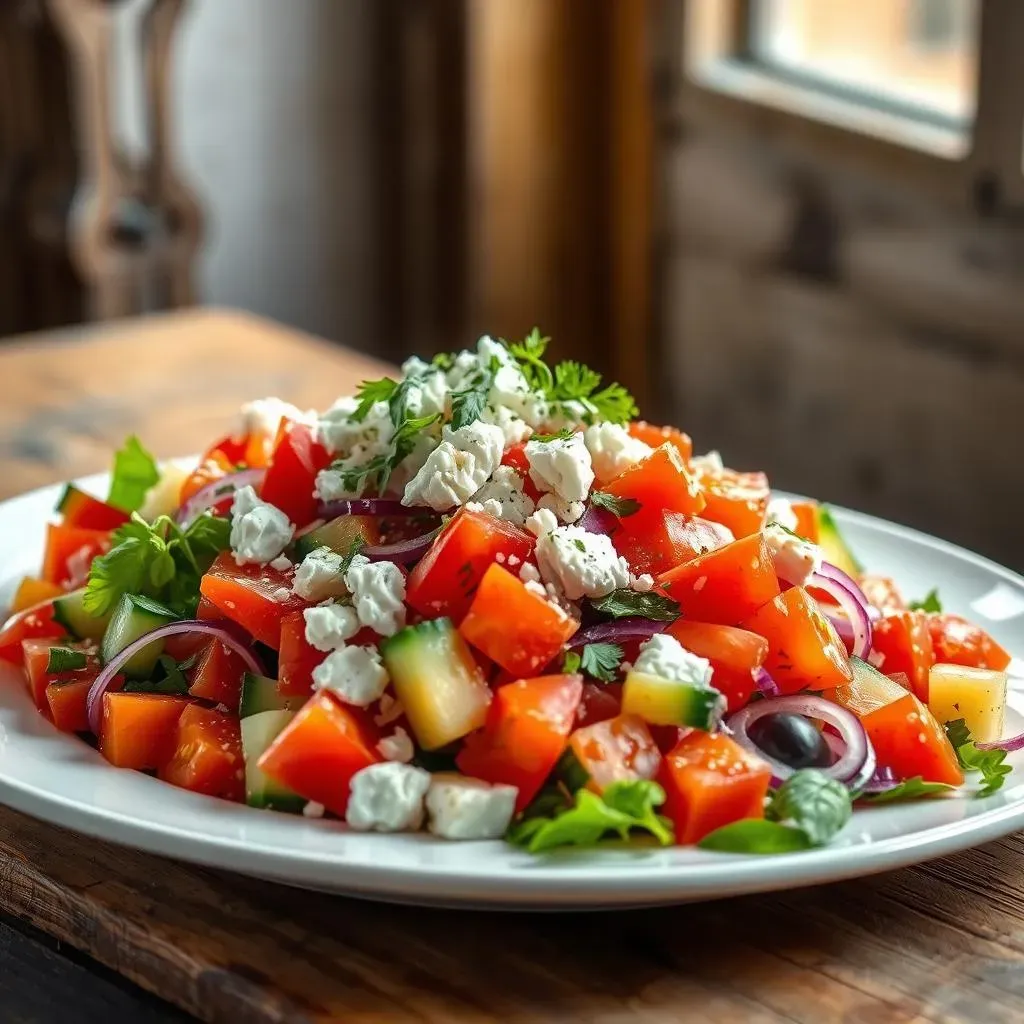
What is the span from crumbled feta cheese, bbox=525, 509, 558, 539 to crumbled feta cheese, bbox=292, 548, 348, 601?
7.2 inches

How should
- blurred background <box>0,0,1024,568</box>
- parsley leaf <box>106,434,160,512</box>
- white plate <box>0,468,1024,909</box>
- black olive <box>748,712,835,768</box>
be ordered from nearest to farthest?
white plate <box>0,468,1024,909</box>, black olive <box>748,712,835,768</box>, parsley leaf <box>106,434,160,512</box>, blurred background <box>0,0,1024,568</box>

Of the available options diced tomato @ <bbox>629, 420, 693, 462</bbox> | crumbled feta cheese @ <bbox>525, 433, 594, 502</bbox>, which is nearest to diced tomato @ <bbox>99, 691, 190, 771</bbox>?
crumbled feta cheese @ <bbox>525, 433, 594, 502</bbox>

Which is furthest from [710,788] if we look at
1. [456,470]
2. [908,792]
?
[456,470]

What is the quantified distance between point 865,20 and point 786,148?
36 centimetres

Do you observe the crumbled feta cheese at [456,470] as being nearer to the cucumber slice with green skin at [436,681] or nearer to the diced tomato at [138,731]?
the cucumber slice with green skin at [436,681]

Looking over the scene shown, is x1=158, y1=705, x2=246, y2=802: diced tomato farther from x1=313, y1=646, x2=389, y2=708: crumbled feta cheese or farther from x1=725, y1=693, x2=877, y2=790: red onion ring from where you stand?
x1=725, y1=693, x2=877, y2=790: red onion ring

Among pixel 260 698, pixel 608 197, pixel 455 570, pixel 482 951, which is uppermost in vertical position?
pixel 455 570

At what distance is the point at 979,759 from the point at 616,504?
42cm

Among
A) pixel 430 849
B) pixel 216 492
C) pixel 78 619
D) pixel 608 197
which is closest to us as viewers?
pixel 430 849

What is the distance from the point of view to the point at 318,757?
1407mm

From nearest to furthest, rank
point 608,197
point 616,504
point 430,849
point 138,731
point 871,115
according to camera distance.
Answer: point 430,849, point 138,731, point 616,504, point 871,115, point 608,197

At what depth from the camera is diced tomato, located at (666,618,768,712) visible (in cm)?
151

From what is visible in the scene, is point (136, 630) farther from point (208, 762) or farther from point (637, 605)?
point (637, 605)

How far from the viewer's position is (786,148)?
4.19 m
